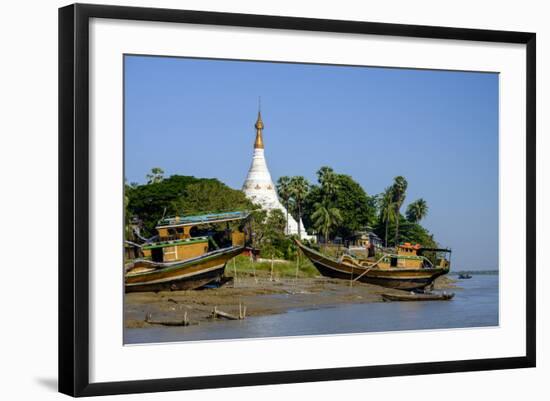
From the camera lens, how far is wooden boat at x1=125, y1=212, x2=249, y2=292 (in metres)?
8.40

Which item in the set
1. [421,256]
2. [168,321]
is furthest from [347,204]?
[168,321]

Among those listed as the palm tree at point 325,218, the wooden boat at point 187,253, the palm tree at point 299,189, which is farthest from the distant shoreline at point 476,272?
the wooden boat at point 187,253

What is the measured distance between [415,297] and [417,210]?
2.61 feet

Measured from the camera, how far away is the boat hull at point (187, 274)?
8.34 m

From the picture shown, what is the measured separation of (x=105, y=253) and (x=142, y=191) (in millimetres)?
660

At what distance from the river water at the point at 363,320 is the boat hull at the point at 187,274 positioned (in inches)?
13.8

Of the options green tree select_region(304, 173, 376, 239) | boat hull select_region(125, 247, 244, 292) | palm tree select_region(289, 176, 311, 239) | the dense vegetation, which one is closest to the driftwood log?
boat hull select_region(125, 247, 244, 292)

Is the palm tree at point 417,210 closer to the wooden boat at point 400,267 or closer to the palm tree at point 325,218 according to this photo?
the wooden boat at point 400,267

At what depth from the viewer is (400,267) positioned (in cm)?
956

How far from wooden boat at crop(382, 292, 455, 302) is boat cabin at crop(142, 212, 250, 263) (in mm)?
1462

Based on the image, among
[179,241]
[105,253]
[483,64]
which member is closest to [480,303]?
[483,64]

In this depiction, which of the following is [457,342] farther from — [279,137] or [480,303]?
[279,137]

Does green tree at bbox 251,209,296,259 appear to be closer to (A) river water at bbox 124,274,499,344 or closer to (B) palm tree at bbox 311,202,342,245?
(B) palm tree at bbox 311,202,342,245

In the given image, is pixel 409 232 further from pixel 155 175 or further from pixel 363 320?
pixel 155 175
